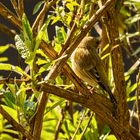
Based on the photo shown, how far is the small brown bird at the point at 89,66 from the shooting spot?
4.86ft

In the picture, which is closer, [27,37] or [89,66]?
[27,37]

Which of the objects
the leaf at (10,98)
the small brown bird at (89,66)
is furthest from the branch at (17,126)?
the small brown bird at (89,66)

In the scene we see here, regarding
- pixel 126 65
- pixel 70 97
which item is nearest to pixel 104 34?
pixel 70 97

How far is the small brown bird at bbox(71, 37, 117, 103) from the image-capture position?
1.48 m

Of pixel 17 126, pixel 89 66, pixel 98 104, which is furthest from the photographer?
pixel 89 66

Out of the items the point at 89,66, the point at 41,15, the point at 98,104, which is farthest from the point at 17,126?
the point at 89,66

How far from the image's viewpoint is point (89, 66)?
1578 mm

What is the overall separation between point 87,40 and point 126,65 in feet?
6.61

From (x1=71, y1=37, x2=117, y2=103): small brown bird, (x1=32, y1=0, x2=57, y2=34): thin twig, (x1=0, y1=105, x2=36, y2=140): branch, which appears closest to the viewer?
(x1=0, y1=105, x2=36, y2=140): branch

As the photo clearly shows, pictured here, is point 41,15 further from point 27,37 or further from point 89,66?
point 89,66

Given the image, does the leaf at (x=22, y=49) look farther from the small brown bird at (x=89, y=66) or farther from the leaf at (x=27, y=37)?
the small brown bird at (x=89, y=66)

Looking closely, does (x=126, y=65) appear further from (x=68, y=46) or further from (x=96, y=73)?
(x=68, y=46)

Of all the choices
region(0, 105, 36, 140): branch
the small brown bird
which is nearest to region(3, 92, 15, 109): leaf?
region(0, 105, 36, 140): branch

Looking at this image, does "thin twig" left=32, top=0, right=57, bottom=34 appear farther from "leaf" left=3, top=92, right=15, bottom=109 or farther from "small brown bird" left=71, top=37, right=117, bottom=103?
"small brown bird" left=71, top=37, right=117, bottom=103
